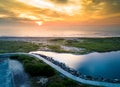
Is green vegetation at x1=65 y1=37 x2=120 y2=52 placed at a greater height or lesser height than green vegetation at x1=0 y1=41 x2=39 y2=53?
lesser

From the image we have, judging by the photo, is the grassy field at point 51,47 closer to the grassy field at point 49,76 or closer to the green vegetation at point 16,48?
the green vegetation at point 16,48

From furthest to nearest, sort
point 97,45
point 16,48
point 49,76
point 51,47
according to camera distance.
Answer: point 97,45 < point 51,47 < point 16,48 < point 49,76

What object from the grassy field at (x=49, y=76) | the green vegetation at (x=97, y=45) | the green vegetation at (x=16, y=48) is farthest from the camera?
the green vegetation at (x=97, y=45)

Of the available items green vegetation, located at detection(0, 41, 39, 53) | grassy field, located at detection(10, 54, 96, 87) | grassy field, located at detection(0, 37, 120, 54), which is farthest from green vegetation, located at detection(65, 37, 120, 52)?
grassy field, located at detection(10, 54, 96, 87)

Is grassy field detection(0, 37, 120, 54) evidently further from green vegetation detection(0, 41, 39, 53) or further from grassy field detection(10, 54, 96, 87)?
grassy field detection(10, 54, 96, 87)

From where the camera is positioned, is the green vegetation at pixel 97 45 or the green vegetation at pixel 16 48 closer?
the green vegetation at pixel 16 48

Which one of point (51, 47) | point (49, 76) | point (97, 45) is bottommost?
point (49, 76)

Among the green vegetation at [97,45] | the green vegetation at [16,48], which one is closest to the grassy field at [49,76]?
the green vegetation at [16,48]

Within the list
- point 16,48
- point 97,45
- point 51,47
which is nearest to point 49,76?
point 16,48

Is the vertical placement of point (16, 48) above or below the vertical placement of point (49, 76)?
above

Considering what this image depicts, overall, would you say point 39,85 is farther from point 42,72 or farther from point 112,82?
point 112,82

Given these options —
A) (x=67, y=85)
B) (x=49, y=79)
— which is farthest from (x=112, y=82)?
(x=49, y=79)

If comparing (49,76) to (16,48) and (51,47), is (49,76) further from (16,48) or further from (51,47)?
(51,47)
